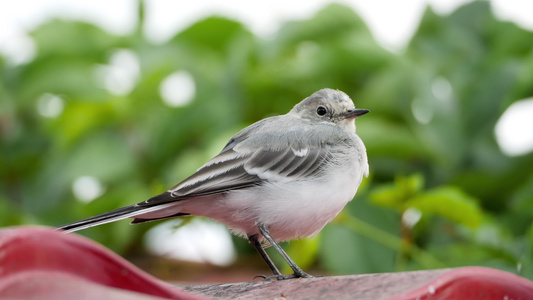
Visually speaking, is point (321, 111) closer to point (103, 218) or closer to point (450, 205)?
point (450, 205)

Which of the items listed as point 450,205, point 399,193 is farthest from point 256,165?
point 450,205

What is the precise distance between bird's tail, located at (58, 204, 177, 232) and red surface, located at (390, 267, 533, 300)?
106 cm

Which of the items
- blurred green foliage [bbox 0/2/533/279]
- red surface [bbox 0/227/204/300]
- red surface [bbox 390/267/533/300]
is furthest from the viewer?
blurred green foliage [bbox 0/2/533/279]

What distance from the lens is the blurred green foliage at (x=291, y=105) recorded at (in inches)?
147

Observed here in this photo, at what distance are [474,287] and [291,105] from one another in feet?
9.54

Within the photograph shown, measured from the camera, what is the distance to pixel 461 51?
472 centimetres

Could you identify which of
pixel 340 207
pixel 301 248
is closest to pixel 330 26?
pixel 301 248

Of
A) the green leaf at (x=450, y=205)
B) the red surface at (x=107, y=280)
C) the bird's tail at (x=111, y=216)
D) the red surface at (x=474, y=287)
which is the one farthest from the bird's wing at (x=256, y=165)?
the red surface at (x=474, y=287)

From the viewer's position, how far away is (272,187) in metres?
2.42

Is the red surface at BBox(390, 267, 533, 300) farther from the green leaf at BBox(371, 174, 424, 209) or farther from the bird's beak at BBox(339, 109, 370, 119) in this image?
the bird's beak at BBox(339, 109, 370, 119)

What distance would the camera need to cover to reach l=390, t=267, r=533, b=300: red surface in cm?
139

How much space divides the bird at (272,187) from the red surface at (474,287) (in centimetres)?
84

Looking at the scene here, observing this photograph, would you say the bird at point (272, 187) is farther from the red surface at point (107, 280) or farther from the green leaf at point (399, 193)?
the red surface at point (107, 280)

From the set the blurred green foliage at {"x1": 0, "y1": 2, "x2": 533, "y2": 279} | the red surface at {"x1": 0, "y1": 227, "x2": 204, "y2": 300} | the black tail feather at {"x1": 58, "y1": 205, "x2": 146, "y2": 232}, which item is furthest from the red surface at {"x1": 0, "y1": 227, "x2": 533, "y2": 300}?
the blurred green foliage at {"x1": 0, "y1": 2, "x2": 533, "y2": 279}
